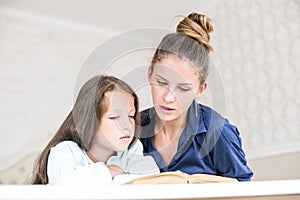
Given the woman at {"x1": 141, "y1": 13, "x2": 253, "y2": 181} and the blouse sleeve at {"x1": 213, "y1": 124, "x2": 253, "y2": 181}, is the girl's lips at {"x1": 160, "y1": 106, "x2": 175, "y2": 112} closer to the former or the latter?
the woman at {"x1": 141, "y1": 13, "x2": 253, "y2": 181}

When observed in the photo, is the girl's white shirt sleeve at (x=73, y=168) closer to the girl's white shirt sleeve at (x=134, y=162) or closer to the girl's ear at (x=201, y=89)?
the girl's white shirt sleeve at (x=134, y=162)

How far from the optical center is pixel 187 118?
1.08 metres

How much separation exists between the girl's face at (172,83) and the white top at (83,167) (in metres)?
0.13

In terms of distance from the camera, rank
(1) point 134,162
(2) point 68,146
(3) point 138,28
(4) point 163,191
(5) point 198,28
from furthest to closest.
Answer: (3) point 138,28 → (5) point 198,28 → (1) point 134,162 → (2) point 68,146 → (4) point 163,191

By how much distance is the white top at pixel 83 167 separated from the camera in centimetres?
75

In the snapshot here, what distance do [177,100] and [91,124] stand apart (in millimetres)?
207

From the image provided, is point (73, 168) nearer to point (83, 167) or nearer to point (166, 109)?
point (83, 167)

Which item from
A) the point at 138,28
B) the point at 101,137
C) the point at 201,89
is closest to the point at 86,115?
the point at 101,137

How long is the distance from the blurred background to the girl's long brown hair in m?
1.16

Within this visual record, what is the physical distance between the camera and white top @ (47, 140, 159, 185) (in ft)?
2.45

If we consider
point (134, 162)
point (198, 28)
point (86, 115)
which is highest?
point (198, 28)

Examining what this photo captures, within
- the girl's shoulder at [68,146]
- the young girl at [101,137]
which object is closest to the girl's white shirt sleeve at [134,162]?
the young girl at [101,137]

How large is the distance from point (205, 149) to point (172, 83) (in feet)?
0.74

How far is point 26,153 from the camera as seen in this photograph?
287cm
